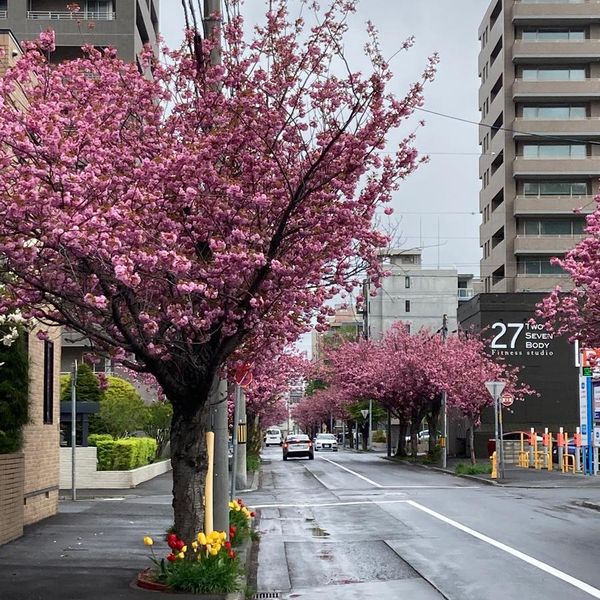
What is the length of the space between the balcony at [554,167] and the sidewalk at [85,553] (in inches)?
2017

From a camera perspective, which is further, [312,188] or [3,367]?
[3,367]

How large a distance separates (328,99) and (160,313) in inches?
112

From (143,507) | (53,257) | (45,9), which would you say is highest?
(45,9)

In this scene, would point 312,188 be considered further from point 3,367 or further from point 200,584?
point 3,367

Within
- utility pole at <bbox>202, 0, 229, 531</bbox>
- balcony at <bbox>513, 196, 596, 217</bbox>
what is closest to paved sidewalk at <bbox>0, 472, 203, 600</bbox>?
utility pole at <bbox>202, 0, 229, 531</bbox>

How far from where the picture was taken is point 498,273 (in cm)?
7338

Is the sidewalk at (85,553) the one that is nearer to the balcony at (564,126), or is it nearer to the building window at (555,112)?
the balcony at (564,126)

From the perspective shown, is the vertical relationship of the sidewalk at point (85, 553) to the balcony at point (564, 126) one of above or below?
below

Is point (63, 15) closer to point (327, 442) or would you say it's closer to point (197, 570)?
point (197, 570)

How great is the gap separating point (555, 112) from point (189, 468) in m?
64.4

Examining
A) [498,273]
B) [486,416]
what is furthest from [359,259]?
[498,273]

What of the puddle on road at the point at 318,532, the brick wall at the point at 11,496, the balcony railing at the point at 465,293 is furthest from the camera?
the balcony railing at the point at 465,293

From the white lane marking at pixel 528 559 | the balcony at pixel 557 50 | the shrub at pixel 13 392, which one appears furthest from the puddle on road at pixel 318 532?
the balcony at pixel 557 50

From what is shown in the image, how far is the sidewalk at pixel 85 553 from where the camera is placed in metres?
11.2
